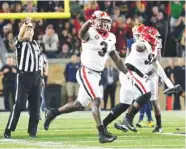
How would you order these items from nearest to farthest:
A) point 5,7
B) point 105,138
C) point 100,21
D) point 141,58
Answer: point 105,138 → point 100,21 → point 141,58 → point 5,7

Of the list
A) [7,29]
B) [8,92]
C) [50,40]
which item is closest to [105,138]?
[8,92]

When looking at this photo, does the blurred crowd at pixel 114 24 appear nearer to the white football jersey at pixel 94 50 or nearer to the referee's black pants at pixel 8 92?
the referee's black pants at pixel 8 92

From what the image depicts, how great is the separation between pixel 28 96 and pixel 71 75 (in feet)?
30.1

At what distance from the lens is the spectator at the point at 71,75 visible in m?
21.2

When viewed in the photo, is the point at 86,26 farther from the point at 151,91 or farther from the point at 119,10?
the point at 119,10

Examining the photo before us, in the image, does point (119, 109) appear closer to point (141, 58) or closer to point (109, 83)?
point (141, 58)

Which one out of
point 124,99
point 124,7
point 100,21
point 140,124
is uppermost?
point 100,21

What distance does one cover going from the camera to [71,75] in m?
21.4

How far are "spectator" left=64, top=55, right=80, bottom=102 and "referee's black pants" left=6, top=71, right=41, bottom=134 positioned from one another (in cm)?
881

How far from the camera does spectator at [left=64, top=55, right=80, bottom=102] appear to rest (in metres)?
21.2

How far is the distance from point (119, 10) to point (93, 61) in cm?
1159

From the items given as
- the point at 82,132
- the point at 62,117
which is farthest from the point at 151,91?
the point at 62,117

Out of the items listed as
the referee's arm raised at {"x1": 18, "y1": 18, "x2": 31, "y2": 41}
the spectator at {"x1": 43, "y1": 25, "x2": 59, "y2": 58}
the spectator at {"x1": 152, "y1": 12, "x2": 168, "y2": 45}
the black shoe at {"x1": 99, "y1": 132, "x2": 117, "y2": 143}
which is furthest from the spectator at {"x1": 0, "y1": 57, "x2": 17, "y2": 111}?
the black shoe at {"x1": 99, "y1": 132, "x2": 117, "y2": 143}

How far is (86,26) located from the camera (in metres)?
11.2
